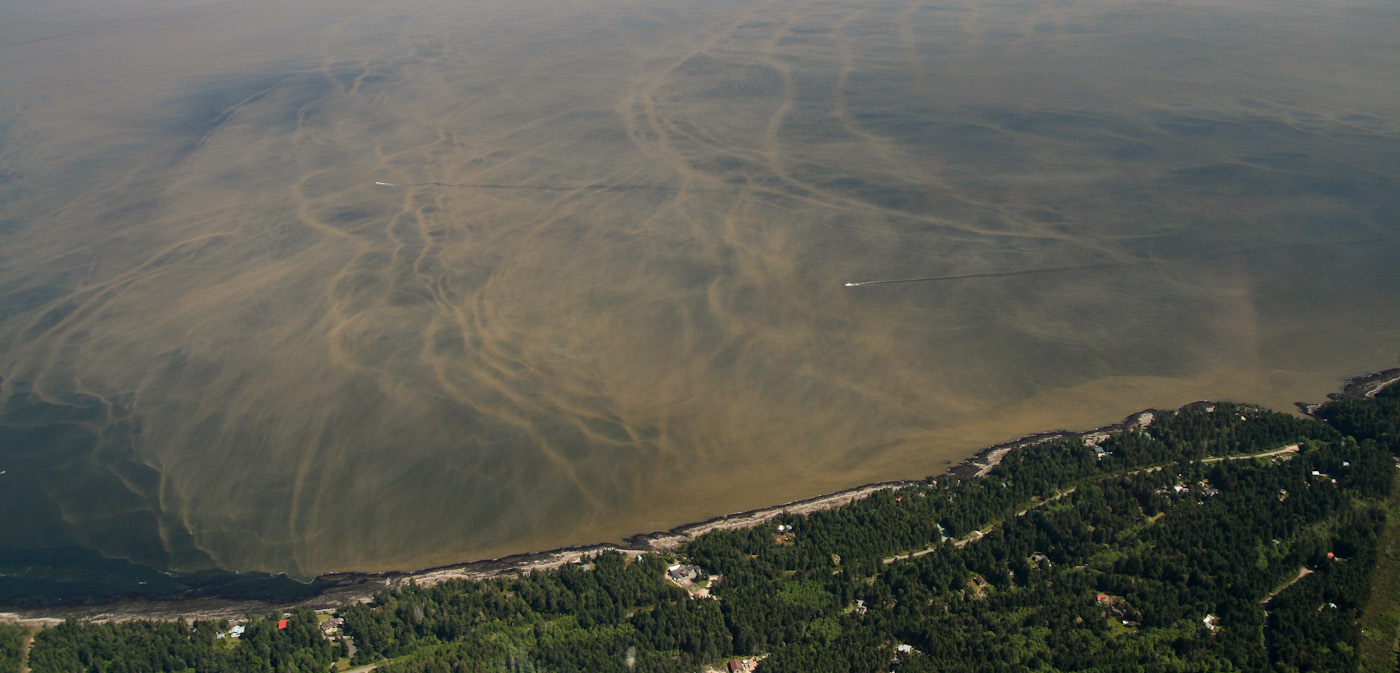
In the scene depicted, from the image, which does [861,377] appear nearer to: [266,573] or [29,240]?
[266,573]

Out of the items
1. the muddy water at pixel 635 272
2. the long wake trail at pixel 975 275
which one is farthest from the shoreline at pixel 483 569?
the long wake trail at pixel 975 275

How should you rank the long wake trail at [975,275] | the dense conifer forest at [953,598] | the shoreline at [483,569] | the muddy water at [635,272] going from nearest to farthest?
the dense conifer forest at [953,598]
the shoreline at [483,569]
the muddy water at [635,272]
the long wake trail at [975,275]

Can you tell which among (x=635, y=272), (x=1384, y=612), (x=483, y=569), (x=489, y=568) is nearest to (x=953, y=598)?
(x=1384, y=612)

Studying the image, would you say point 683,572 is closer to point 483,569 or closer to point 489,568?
point 489,568

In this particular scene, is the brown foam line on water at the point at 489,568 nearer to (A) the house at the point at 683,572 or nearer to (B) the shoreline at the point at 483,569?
(B) the shoreline at the point at 483,569

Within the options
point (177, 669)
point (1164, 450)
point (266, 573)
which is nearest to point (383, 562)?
point (266, 573)

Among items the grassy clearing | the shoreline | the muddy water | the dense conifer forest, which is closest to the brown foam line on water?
the shoreline
